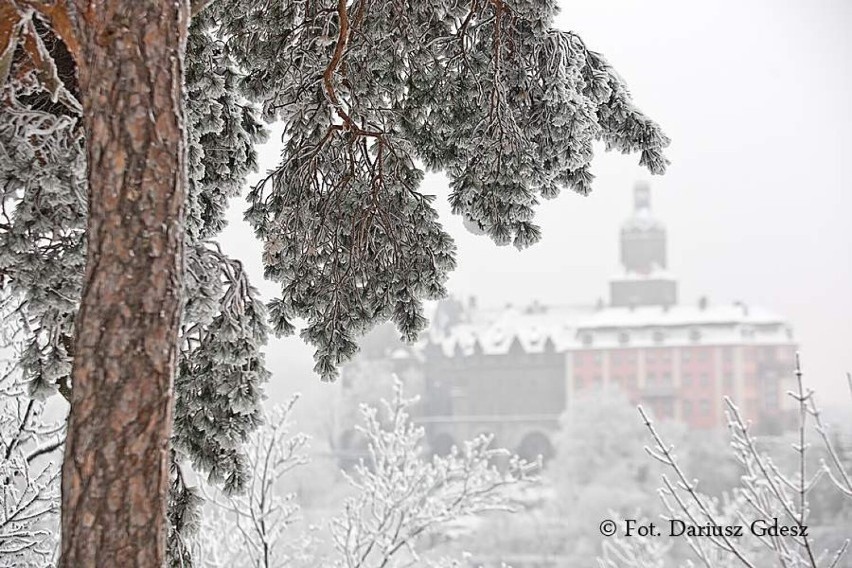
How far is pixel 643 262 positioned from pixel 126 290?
53.4 metres

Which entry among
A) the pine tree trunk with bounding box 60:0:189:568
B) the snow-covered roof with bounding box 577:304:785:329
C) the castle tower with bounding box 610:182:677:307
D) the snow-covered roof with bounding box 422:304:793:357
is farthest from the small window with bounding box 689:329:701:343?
the pine tree trunk with bounding box 60:0:189:568

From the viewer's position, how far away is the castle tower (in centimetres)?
4925

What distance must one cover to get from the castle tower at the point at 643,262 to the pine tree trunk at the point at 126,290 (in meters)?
46.8

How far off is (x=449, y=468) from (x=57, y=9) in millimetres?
5952

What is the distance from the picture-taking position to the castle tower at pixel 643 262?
49.2 metres

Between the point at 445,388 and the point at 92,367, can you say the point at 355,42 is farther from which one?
the point at 445,388

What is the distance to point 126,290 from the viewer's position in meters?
1.79

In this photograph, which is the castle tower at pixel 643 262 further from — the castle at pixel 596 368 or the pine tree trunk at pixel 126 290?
the pine tree trunk at pixel 126 290

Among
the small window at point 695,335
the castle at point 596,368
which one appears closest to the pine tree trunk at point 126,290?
the castle at point 596,368

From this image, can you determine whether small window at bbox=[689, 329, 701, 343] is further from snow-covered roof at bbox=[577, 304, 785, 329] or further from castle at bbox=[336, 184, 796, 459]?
snow-covered roof at bbox=[577, 304, 785, 329]

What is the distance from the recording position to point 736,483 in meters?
31.2

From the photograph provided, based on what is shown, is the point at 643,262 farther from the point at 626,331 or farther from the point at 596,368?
the point at 596,368

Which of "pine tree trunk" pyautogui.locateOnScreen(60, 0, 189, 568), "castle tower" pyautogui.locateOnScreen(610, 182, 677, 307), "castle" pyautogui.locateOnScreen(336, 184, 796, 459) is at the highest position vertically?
"castle tower" pyautogui.locateOnScreen(610, 182, 677, 307)

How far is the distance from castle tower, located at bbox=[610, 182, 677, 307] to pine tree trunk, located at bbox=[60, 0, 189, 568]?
46.8 m
